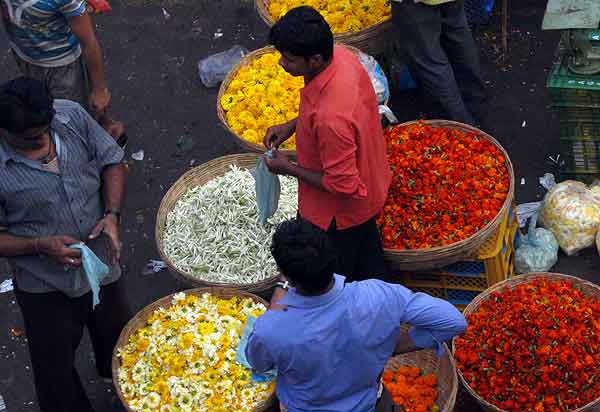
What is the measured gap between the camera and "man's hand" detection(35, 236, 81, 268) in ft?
11.9

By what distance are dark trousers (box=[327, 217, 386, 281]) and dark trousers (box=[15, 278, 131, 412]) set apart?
1.13m

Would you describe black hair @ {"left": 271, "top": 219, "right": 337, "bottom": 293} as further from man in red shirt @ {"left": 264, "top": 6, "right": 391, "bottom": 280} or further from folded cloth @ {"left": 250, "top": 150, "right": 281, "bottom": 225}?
folded cloth @ {"left": 250, "top": 150, "right": 281, "bottom": 225}

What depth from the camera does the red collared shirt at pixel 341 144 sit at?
3.54 meters

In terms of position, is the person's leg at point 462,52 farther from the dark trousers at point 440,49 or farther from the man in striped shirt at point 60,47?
the man in striped shirt at point 60,47

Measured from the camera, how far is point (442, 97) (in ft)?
18.0

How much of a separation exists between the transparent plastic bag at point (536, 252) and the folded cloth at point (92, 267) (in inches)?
92.9

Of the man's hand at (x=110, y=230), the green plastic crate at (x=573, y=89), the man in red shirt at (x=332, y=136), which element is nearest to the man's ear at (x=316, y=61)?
the man in red shirt at (x=332, y=136)

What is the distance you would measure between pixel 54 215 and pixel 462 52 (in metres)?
2.99

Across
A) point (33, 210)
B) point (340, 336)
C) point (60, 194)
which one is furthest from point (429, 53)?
point (340, 336)

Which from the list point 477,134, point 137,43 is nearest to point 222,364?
point 477,134

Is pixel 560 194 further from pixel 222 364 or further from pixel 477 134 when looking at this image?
pixel 222 364

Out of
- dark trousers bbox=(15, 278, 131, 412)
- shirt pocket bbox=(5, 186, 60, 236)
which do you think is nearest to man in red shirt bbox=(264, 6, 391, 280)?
shirt pocket bbox=(5, 186, 60, 236)

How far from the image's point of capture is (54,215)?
3.72 m

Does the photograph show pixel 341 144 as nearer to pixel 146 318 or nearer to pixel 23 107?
pixel 23 107
